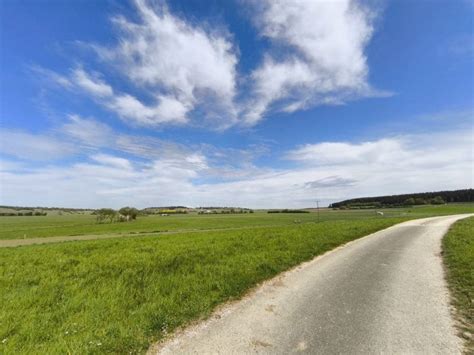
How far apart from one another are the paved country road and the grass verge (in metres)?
0.69

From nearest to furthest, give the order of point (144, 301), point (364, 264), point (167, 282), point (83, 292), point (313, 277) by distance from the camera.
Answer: point (144, 301) → point (83, 292) → point (167, 282) → point (313, 277) → point (364, 264)

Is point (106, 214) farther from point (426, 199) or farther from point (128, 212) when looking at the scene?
point (426, 199)

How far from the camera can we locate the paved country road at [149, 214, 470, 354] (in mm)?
4719

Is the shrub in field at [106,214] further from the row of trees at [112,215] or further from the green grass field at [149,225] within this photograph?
the green grass field at [149,225]

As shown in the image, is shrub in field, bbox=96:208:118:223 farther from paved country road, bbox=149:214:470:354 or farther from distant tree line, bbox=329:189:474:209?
distant tree line, bbox=329:189:474:209

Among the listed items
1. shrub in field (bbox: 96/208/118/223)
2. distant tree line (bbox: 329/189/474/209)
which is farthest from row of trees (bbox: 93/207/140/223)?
distant tree line (bbox: 329/189/474/209)

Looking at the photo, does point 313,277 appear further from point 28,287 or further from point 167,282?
point 28,287

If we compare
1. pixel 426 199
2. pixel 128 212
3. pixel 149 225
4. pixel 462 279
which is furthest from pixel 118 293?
pixel 426 199

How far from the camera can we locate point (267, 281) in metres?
8.82

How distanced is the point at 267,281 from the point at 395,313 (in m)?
3.87

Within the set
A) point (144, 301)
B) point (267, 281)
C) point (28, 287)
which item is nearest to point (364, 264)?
point (267, 281)

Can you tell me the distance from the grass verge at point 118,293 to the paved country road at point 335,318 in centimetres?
69

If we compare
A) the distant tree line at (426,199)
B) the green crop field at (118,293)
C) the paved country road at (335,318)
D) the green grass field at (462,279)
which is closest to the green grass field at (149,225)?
the green crop field at (118,293)

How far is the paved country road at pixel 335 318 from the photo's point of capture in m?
4.72
